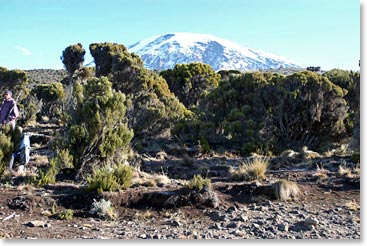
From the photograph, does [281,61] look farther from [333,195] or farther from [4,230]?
[4,230]

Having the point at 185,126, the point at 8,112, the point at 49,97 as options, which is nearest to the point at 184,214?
the point at 8,112

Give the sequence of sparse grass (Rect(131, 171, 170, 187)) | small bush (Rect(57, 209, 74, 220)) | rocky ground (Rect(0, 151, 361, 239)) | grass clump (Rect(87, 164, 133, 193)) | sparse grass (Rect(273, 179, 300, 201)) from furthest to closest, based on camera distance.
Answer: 1. sparse grass (Rect(131, 171, 170, 187))
2. sparse grass (Rect(273, 179, 300, 201))
3. grass clump (Rect(87, 164, 133, 193))
4. small bush (Rect(57, 209, 74, 220))
5. rocky ground (Rect(0, 151, 361, 239))

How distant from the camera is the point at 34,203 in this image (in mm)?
5516

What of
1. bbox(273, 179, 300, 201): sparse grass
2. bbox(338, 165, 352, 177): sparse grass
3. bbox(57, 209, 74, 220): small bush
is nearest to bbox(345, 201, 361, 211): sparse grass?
bbox(273, 179, 300, 201): sparse grass

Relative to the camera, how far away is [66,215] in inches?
203

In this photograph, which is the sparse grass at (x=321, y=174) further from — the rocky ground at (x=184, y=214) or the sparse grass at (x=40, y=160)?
the sparse grass at (x=40, y=160)

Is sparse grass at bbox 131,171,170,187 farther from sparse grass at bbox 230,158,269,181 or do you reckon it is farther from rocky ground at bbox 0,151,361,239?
sparse grass at bbox 230,158,269,181

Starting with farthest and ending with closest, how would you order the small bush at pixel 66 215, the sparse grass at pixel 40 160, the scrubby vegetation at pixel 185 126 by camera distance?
the sparse grass at pixel 40 160
the scrubby vegetation at pixel 185 126
the small bush at pixel 66 215

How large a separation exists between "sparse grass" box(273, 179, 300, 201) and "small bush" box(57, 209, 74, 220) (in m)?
2.98

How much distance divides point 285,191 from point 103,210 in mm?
2735

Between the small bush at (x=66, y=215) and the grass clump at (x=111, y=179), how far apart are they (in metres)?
0.69

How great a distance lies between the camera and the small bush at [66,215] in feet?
16.9

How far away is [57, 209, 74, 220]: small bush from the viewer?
5.14 meters

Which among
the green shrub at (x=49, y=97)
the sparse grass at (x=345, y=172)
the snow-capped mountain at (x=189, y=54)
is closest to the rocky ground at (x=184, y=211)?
the sparse grass at (x=345, y=172)
